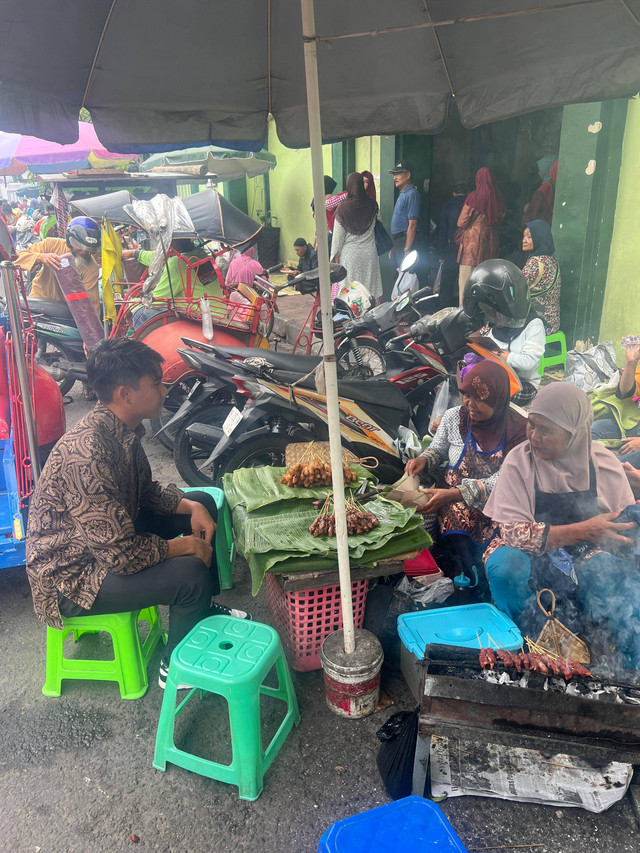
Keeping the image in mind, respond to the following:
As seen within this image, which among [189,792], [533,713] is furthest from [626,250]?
[189,792]

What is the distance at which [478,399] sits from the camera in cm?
324

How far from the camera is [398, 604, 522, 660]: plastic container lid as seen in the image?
2635 mm

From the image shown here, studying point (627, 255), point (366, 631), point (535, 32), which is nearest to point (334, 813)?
point (366, 631)

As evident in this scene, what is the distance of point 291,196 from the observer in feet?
47.9

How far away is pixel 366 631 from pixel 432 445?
1.38 m

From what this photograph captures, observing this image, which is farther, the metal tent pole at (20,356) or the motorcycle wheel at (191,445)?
the motorcycle wheel at (191,445)

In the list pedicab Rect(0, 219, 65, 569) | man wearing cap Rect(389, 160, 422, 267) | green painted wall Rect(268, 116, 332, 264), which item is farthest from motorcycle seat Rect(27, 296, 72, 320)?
green painted wall Rect(268, 116, 332, 264)

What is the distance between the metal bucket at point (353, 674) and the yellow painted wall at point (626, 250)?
433 centimetres

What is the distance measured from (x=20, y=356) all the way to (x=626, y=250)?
520cm

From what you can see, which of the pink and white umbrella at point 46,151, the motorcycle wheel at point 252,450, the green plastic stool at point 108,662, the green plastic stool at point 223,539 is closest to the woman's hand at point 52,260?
the pink and white umbrella at point 46,151

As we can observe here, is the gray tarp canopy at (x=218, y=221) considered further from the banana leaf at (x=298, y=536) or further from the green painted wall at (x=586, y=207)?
the banana leaf at (x=298, y=536)

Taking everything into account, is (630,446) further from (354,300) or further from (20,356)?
(354,300)

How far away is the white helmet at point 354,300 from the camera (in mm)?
6785

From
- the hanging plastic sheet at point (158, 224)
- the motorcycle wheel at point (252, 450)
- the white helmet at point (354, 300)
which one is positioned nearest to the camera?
the motorcycle wheel at point (252, 450)
